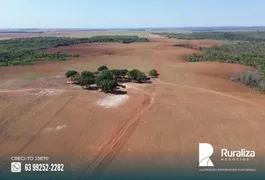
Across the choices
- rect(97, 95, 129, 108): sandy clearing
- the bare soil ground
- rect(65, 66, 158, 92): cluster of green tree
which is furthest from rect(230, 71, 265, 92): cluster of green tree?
rect(97, 95, 129, 108): sandy clearing

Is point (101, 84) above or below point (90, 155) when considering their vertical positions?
above

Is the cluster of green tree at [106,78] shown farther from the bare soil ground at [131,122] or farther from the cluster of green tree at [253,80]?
the cluster of green tree at [253,80]

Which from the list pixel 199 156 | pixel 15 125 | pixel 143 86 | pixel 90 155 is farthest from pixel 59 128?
pixel 143 86

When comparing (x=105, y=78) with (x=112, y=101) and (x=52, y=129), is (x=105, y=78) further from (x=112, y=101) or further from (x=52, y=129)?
(x=52, y=129)

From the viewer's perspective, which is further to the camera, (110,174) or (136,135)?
(136,135)

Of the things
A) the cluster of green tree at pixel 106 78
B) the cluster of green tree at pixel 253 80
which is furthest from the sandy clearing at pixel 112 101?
the cluster of green tree at pixel 253 80

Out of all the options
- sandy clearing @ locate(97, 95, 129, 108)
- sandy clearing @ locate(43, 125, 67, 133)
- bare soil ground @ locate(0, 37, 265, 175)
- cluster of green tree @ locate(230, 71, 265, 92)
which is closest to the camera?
bare soil ground @ locate(0, 37, 265, 175)

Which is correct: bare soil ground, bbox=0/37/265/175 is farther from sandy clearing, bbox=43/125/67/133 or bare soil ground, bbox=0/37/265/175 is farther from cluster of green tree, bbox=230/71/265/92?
cluster of green tree, bbox=230/71/265/92

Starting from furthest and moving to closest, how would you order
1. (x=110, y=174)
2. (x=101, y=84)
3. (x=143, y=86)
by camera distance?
1. (x=143, y=86)
2. (x=101, y=84)
3. (x=110, y=174)

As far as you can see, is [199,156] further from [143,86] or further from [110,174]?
[143,86]
